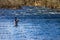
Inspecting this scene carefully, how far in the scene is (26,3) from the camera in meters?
68.4

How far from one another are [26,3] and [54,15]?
945 inches

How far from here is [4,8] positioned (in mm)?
56094

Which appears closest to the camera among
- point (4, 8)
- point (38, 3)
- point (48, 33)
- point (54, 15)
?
point (48, 33)

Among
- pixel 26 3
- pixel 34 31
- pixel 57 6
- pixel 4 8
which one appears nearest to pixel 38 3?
pixel 26 3

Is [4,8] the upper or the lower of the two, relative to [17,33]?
lower

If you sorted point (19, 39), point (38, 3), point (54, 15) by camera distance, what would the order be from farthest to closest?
1. point (38, 3)
2. point (54, 15)
3. point (19, 39)

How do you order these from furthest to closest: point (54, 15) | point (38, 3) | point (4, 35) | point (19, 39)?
point (38, 3) → point (54, 15) → point (4, 35) → point (19, 39)

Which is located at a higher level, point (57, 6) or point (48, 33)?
point (48, 33)

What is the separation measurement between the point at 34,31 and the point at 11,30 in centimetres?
223

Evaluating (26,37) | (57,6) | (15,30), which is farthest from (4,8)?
(26,37)

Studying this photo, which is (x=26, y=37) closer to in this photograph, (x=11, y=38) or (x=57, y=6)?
(x=11, y=38)

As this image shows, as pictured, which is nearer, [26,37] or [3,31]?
[26,37]

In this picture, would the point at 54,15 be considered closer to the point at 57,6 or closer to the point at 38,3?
the point at 57,6

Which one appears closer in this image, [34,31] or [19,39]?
[19,39]
